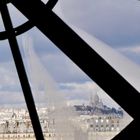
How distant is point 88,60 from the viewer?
307 centimetres

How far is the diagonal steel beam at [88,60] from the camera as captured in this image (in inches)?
120

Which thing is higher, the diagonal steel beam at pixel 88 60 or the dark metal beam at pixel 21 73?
the dark metal beam at pixel 21 73

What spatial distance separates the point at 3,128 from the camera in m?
74.8

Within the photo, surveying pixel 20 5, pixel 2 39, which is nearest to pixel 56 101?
pixel 2 39

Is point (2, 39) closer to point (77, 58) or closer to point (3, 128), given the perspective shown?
point (77, 58)

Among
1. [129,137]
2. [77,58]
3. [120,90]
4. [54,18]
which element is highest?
[54,18]

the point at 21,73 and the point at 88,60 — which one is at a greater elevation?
the point at 21,73

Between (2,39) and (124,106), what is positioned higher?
(2,39)

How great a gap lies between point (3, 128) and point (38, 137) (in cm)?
7157

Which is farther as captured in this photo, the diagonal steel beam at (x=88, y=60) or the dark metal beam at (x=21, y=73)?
the dark metal beam at (x=21, y=73)

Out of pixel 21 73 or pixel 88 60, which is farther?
pixel 21 73

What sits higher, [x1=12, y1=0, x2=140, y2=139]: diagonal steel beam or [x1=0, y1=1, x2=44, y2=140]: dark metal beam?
[x1=0, y1=1, x2=44, y2=140]: dark metal beam

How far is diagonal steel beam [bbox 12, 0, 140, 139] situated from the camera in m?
3.04

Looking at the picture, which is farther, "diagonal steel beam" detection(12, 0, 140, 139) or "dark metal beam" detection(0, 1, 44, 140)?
"dark metal beam" detection(0, 1, 44, 140)
